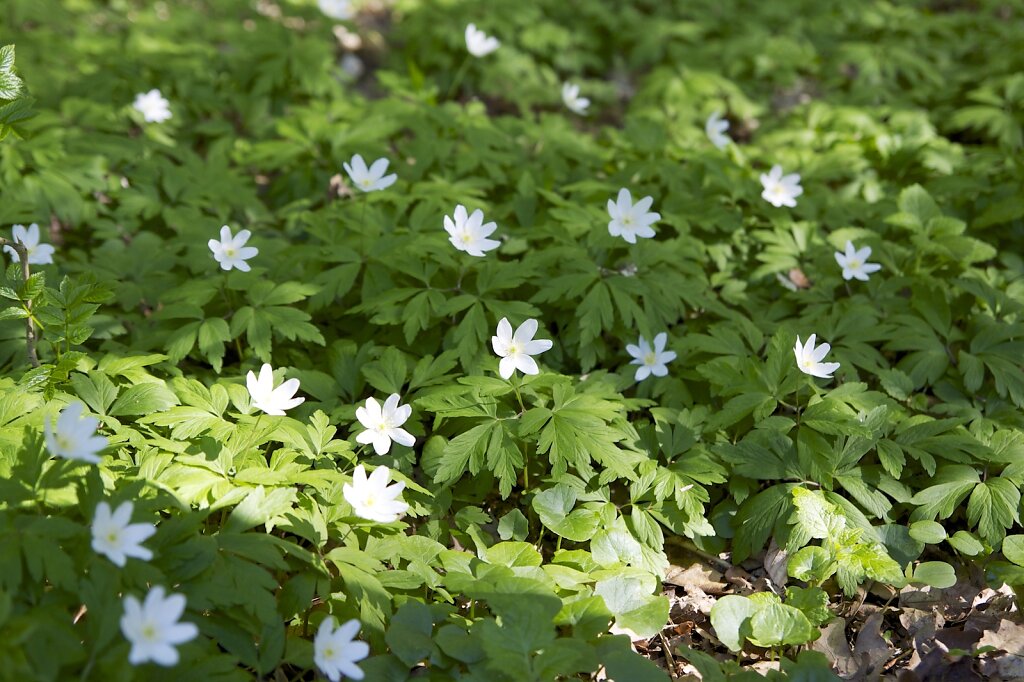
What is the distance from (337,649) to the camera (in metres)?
2.23

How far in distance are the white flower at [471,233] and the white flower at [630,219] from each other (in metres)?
0.56

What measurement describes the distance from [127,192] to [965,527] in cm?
438

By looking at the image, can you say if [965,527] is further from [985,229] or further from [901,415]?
[985,229]

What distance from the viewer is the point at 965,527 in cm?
315

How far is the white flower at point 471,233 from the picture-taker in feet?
11.1

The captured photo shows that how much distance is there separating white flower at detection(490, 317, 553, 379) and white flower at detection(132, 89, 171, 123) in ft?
9.83

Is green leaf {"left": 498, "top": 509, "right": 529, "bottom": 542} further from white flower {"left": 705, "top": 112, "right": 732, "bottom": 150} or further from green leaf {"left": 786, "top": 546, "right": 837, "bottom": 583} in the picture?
white flower {"left": 705, "top": 112, "right": 732, "bottom": 150}

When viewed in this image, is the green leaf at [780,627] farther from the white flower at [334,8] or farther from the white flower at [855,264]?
the white flower at [334,8]

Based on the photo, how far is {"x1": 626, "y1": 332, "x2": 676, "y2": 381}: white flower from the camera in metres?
3.41

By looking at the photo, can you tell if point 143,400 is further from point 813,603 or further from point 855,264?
point 855,264

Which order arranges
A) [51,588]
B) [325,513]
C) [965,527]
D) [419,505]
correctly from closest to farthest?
1. [51,588]
2. [325,513]
3. [419,505]
4. [965,527]

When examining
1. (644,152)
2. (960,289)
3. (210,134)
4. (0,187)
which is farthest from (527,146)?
(0,187)

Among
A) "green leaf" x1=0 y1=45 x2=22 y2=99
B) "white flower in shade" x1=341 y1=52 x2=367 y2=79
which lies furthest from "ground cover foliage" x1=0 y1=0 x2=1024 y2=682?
"white flower in shade" x1=341 y1=52 x2=367 y2=79

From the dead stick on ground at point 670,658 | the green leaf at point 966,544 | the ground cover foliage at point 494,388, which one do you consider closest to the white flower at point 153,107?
the ground cover foliage at point 494,388
